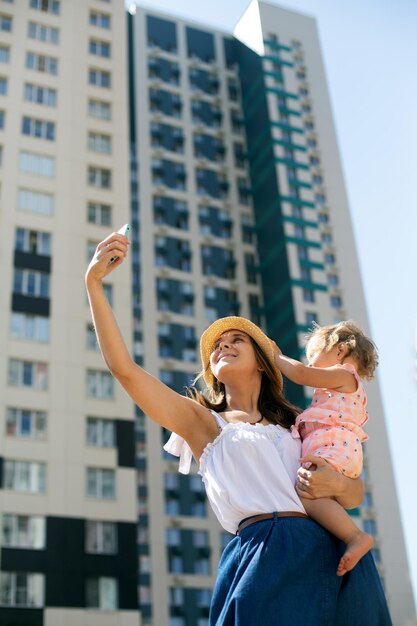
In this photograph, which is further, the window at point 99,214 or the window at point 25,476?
the window at point 99,214

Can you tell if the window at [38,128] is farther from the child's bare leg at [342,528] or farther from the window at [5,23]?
the child's bare leg at [342,528]

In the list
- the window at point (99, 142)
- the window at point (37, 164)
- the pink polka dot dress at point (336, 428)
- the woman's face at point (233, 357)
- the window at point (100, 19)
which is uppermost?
the window at point (100, 19)

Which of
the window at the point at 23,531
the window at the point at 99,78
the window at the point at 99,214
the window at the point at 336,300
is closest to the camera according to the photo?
the window at the point at 23,531

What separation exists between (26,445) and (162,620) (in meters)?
17.3

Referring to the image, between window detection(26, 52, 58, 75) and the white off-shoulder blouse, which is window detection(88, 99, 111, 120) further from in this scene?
the white off-shoulder blouse

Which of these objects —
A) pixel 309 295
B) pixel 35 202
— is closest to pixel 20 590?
pixel 35 202

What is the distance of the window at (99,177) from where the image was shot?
1975 inches

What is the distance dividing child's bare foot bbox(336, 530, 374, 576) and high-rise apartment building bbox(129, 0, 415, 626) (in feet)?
167

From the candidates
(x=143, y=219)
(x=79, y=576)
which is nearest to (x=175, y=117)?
(x=143, y=219)

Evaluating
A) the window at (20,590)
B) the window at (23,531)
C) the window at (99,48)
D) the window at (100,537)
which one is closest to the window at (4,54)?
the window at (99,48)

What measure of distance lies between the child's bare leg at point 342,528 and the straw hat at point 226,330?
882 mm

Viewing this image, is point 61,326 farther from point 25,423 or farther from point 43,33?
point 43,33

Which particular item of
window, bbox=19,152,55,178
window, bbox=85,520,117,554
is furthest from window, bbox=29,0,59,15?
window, bbox=85,520,117,554

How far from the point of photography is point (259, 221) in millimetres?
69812
